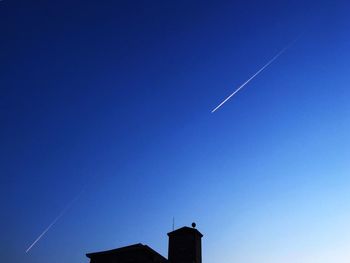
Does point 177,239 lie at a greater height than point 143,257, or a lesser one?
greater

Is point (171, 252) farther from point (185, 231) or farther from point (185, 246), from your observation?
point (185, 231)

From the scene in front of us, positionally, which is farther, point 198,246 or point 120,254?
point 198,246

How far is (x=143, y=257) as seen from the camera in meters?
29.3

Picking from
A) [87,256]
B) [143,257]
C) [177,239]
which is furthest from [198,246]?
[87,256]

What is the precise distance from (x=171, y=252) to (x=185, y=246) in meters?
1.46

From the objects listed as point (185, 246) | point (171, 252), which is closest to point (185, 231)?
point (185, 246)

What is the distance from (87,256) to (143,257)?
226 inches

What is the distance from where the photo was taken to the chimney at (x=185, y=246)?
31.1 m

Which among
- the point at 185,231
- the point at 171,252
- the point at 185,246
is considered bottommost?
the point at 171,252

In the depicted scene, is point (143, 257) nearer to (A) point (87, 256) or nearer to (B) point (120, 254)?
(B) point (120, 254)

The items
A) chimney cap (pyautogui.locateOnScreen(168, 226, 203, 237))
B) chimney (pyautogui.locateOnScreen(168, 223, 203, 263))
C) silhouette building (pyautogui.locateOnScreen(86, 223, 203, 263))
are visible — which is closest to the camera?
silhouette building (pyautogui.locateOnScreen(86, 223, 203, 263))

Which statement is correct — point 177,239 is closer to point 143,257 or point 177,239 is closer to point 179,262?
point 179,262

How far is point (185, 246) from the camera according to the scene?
31672 mm

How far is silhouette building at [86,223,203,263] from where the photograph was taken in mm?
29438
